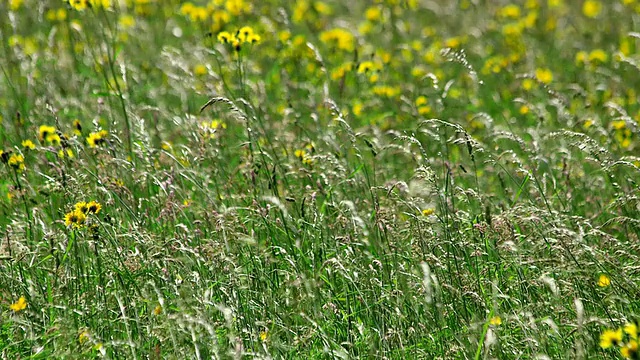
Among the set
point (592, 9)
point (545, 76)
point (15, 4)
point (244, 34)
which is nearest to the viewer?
point (244, 34)

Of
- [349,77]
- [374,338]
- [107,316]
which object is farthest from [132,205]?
[349,77]

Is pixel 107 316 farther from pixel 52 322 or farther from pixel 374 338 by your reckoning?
pixel 374 338

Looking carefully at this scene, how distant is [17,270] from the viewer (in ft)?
11.0

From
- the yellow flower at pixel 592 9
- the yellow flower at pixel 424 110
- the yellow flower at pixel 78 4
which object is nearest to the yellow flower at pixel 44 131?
the yellow flower at pixel 78 4

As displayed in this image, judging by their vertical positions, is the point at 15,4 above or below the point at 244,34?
above

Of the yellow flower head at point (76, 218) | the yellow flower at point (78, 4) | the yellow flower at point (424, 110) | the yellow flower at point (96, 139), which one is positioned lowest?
the yellow flower head at point (76, 218)

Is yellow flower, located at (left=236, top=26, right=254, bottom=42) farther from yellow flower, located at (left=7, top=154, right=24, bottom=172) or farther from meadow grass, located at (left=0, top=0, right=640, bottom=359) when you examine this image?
yellow flower, located at (left=7, top=154, right=24, bottom=172)

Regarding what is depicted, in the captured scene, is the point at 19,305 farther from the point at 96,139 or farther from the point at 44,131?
the point at 44,131

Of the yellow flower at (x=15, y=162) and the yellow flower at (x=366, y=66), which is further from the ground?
the yellow flower at (x=366, y=66)

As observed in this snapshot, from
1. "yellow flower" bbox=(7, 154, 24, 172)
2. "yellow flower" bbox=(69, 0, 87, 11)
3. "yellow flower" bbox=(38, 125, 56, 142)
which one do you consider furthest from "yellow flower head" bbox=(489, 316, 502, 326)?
"yellow flower" bbox=(69, 0, 87, 11)

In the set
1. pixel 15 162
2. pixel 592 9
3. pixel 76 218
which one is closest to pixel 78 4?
pixel 15 162

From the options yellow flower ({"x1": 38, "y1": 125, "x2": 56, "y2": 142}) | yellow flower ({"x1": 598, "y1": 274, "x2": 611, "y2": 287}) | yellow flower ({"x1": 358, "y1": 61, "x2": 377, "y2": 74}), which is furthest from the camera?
yellow flower ({"x1": 358, "y1": 61, "x2": 377, "y2": 74})

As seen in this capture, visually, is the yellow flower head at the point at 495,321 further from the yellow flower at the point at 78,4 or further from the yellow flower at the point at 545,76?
the yellow flower at the point at 545,76

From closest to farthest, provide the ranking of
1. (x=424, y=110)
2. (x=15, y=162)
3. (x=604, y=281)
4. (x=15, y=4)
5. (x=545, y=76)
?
(x=604, y=281), (x=15, y=162), (x=424, y=110), (x=545, y=76), (x=15, y=4)
